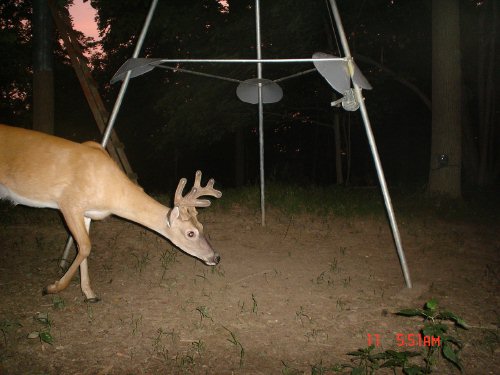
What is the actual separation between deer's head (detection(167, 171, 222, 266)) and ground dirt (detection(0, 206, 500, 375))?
32 cm

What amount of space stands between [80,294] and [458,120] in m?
7.99

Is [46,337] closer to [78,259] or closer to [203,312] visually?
[78,259]

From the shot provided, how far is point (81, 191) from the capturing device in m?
3.88

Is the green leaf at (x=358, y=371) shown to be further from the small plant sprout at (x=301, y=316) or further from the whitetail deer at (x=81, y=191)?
the whitetail deer at (x=81, y=191)

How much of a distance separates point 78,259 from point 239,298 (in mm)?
1525

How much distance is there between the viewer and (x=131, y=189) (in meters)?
4.07

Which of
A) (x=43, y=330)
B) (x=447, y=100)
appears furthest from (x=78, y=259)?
(x=447, y=100)

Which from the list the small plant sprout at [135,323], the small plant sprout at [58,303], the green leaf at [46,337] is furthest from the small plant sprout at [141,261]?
the green leaf at [46,337]

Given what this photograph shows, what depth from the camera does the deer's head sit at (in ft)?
13.3

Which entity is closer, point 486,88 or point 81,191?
point 81,191

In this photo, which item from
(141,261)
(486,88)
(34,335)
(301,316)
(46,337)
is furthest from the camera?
(486,88)

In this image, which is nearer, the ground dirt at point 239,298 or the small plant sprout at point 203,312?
the ground dirt at point 239,298

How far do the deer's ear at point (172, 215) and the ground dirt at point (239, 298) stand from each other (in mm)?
644

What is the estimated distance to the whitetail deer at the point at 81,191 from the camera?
389 centimetres
